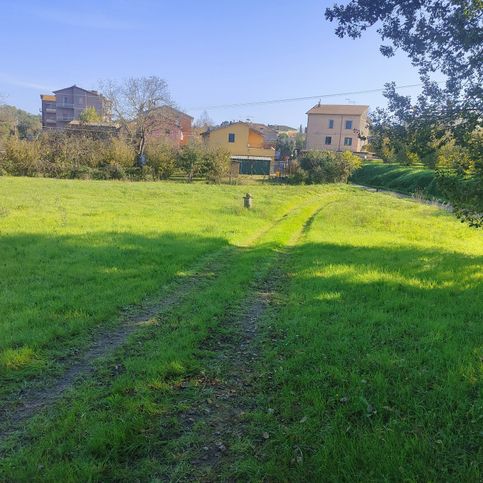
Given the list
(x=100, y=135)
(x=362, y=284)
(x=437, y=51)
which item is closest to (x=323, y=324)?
(x=362, y=284)

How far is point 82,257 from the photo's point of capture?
371 inches

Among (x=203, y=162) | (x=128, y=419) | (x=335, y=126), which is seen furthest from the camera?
(x=335, y=126)

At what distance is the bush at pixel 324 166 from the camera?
3997 cm

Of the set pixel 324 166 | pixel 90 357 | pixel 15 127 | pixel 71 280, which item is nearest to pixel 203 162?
pixel 324 166

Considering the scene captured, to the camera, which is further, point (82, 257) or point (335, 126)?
point (335, 126)

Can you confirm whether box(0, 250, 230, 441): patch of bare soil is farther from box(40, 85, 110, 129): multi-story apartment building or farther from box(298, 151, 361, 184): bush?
box(40, 85, 110, 129): multi-story apartment building

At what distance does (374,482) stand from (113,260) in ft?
24.7

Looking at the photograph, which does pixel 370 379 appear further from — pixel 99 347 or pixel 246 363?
pixel 99 347

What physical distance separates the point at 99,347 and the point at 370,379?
10.9 feet

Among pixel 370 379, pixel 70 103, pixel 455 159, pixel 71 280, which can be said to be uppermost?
pixel 70 103

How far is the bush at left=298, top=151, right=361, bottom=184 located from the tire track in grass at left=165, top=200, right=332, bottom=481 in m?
34.5

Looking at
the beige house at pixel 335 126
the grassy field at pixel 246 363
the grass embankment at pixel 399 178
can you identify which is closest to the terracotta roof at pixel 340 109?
the beige house at pixel 335 126

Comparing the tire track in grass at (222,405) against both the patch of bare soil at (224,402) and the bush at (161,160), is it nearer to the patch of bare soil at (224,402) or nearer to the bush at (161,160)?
the patch of bare soil at (224,402)

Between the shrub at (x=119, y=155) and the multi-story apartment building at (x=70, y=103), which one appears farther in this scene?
the multi-story apartment building at (x=70, y=103)
